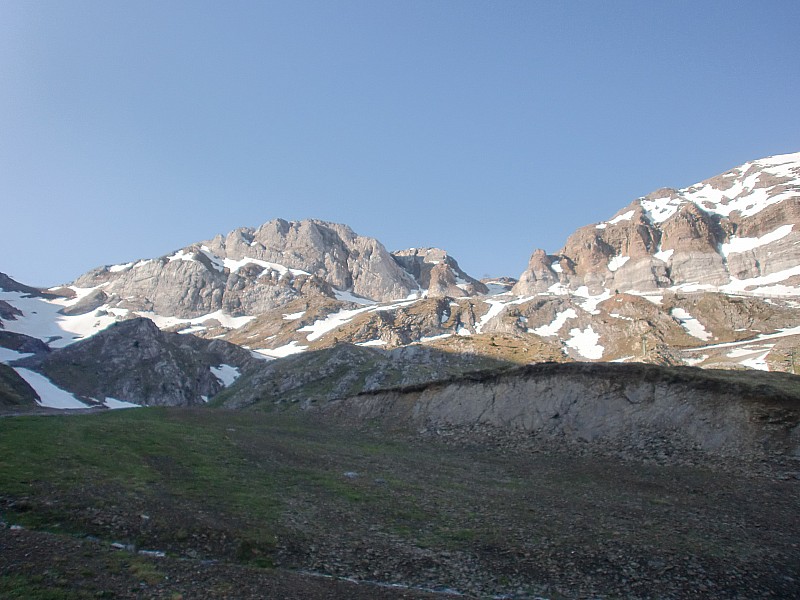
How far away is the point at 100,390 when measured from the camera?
12200cm

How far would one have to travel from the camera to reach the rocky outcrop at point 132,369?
4845 inches

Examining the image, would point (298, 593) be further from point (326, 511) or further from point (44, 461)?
point (44, 461)

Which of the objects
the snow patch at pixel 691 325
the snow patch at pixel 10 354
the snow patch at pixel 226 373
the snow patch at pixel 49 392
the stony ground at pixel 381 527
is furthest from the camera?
the snow patch at pixel 691 325

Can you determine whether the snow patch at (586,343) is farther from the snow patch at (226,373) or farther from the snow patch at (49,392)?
the snow patch at (49,392)

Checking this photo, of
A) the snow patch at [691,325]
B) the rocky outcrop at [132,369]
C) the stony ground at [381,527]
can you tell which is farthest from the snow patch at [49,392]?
the snow patch at [691,325]

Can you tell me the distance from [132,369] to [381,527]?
134008 mm

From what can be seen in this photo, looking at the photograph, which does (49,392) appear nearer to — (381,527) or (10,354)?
(10,354)

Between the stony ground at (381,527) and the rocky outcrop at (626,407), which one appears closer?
the stony ground at (381,527)

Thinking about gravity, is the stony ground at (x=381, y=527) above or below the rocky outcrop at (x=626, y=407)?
below

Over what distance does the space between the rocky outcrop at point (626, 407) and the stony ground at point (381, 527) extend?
2.59m

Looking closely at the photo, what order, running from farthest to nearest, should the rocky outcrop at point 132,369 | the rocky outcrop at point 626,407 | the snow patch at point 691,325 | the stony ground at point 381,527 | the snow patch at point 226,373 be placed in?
the snow patch at point 691,325 → the snow patch at point 226,373 → the rocky outcrop at point 132,369 → the rocky outcrop at point 626,407 → the stony ground at point 381,527

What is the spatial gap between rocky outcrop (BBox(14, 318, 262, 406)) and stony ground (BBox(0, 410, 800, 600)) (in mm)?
105630

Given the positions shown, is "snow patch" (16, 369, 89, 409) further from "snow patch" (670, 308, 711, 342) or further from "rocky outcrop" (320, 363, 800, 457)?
"snow patch" (670, 308, 711, 342)

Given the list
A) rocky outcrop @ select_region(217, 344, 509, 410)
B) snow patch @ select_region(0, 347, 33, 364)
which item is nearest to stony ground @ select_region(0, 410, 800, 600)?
rocky outcrop @ select_region(217, 344, 509, 410)
